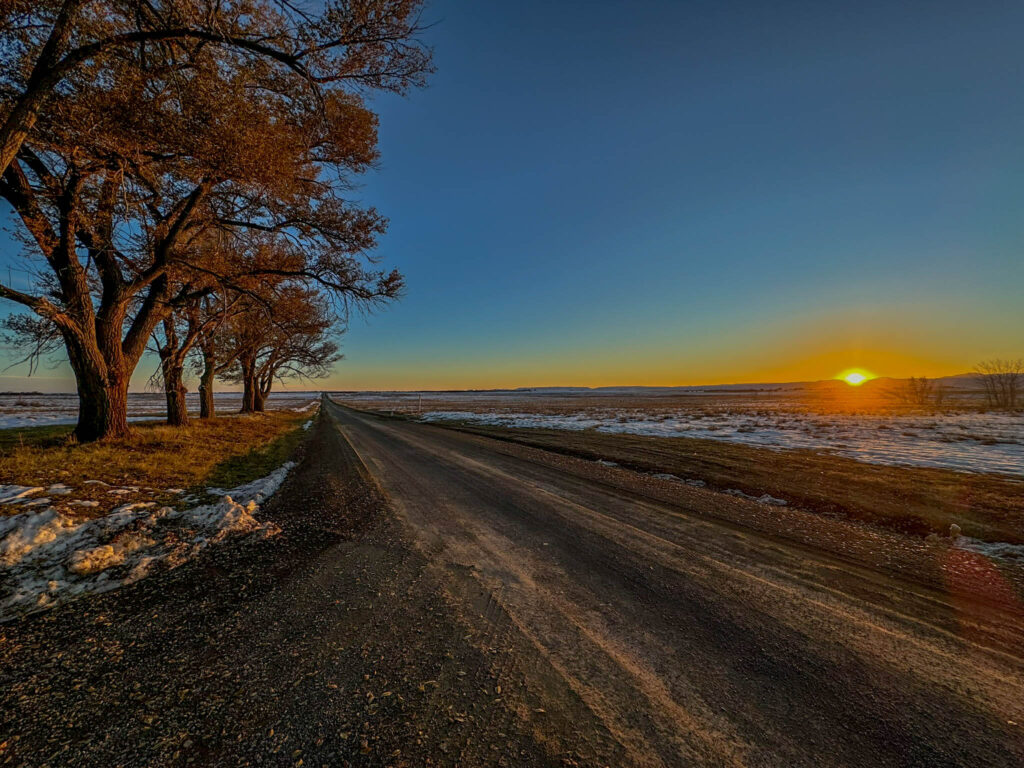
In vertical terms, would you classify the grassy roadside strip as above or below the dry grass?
below

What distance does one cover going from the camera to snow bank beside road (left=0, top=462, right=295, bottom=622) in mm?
3652

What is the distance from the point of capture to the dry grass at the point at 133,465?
603 cm

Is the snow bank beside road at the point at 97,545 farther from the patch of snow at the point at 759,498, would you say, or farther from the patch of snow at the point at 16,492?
the patch of snow at the point at 759,498

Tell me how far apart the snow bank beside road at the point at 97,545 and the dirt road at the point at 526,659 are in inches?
14.4

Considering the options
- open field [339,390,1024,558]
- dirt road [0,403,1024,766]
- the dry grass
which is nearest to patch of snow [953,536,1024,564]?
open field [339,390,1024,558]

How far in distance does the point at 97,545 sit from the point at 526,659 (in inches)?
197

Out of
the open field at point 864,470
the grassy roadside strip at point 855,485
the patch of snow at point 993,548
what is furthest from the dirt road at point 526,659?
the open field at point 864,470

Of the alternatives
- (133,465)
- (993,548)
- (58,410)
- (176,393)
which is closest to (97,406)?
(133,465)

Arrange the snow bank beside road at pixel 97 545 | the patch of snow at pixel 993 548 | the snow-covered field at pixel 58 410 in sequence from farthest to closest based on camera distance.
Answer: the snow-covered field at pixel 58 410 → the patch of snow at pixel 993 548 → the snow bank beside road at pixel 97 545

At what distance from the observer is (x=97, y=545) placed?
4.37 m

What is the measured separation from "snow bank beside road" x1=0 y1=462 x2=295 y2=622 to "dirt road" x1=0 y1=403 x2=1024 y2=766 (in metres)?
0.36

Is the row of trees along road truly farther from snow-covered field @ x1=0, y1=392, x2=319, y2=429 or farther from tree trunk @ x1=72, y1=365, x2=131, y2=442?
snow-covered field @ x1=0, y1=392, x2=319, y2=429

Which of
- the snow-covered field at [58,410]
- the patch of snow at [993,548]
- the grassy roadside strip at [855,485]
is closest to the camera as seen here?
the patch of snow at [993,548]

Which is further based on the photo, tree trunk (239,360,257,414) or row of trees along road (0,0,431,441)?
tree trunk (239,360,257,414)
